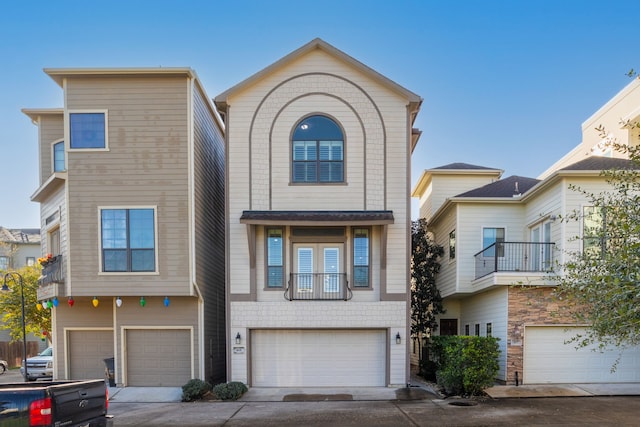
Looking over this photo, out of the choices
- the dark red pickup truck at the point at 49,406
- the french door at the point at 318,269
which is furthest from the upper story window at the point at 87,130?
the dark red pickup truck at the point at 49,406

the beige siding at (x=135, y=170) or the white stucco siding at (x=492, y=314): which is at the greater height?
the beige siding at (x=135, y=170)

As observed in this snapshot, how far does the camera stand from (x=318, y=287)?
12.9 metres

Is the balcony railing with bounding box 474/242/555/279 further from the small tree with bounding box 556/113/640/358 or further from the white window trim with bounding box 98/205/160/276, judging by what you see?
the white window trim with bounding box 98/205/160/276

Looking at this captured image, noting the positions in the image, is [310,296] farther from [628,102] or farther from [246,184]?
[628,102]

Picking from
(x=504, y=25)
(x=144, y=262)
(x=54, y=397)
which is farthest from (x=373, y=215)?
(x=504, y=25)

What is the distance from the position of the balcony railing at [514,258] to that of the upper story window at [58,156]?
558 inches

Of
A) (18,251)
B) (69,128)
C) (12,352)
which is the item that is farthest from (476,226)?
(18,251)

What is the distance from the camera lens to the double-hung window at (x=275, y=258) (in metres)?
12.9

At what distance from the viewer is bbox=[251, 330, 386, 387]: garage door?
1281cm

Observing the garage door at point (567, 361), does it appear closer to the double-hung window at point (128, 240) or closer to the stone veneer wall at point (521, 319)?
the stone veneer wall at point (521, 319)

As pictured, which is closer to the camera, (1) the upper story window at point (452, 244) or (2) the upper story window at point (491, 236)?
(2) the upper story window at point (491, 236)

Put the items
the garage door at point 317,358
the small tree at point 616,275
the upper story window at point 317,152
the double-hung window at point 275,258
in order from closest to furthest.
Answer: the small tree at point 616,275 < the garage door at point 317,358 < the double-hung window at point 275,258 < the upper story window at point 317,152

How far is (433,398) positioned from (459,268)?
16.3 ft

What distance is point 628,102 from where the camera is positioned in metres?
17.9
